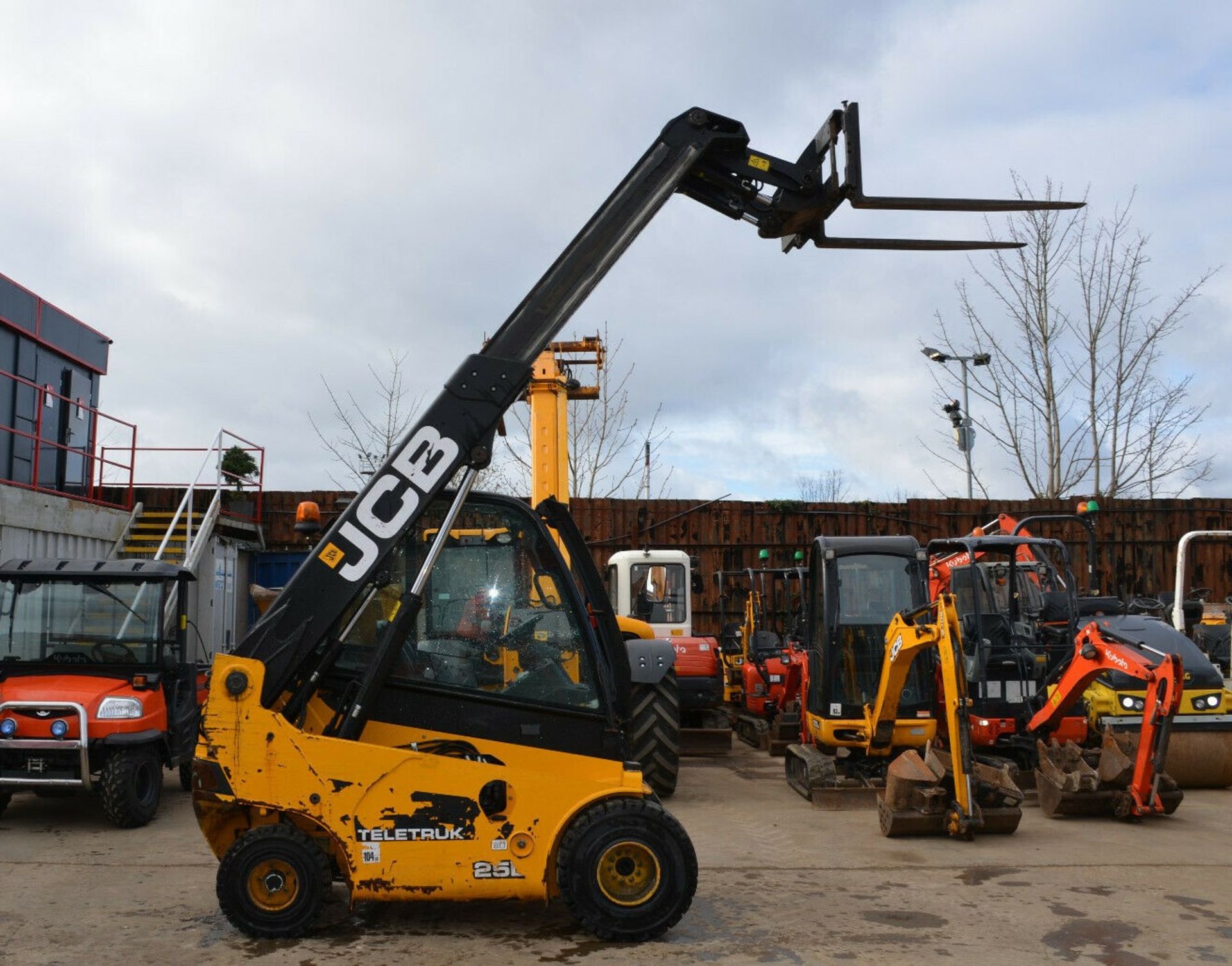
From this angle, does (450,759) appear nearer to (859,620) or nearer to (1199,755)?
(859,620)

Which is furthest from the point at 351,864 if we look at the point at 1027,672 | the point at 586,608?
the point at 1027,672

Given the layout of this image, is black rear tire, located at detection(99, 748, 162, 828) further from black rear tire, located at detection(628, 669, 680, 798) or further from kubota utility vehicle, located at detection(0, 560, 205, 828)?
black rear tire, located at detection(628, 669, 680, 798)

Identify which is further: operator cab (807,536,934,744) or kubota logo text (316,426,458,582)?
operator cab (807,536,934,744)

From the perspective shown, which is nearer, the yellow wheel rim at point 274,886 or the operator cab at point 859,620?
the yellow wheel rim at point 274,886

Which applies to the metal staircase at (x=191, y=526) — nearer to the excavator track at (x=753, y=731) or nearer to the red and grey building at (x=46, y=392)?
the red and grey building at (x=46, y=392)

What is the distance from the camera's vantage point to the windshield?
351 inches

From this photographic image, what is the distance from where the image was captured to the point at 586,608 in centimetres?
567

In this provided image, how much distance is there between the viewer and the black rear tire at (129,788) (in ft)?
27.3

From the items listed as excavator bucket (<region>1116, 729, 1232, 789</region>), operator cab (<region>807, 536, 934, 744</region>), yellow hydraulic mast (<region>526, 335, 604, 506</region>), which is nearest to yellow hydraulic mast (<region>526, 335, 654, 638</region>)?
yellow hydraulic mast (<region>526, 335, 604, 506</region>)

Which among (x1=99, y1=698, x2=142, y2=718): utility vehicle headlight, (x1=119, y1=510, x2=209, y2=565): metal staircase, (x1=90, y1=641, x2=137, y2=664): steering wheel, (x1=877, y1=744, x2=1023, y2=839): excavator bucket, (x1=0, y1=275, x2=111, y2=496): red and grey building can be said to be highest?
(x1=0, y1=275, x2=111, y2=496): red and grey building

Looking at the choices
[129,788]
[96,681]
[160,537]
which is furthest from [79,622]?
[160,537]

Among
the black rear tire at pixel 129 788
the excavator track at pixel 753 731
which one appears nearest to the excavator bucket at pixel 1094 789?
the excavator track at pixel 753 731

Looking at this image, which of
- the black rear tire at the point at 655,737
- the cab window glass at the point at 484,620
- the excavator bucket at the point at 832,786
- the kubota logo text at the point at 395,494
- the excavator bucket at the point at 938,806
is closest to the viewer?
the kubota logo text at the point at 395,494

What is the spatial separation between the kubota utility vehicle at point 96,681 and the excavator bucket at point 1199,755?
29.4 feet
